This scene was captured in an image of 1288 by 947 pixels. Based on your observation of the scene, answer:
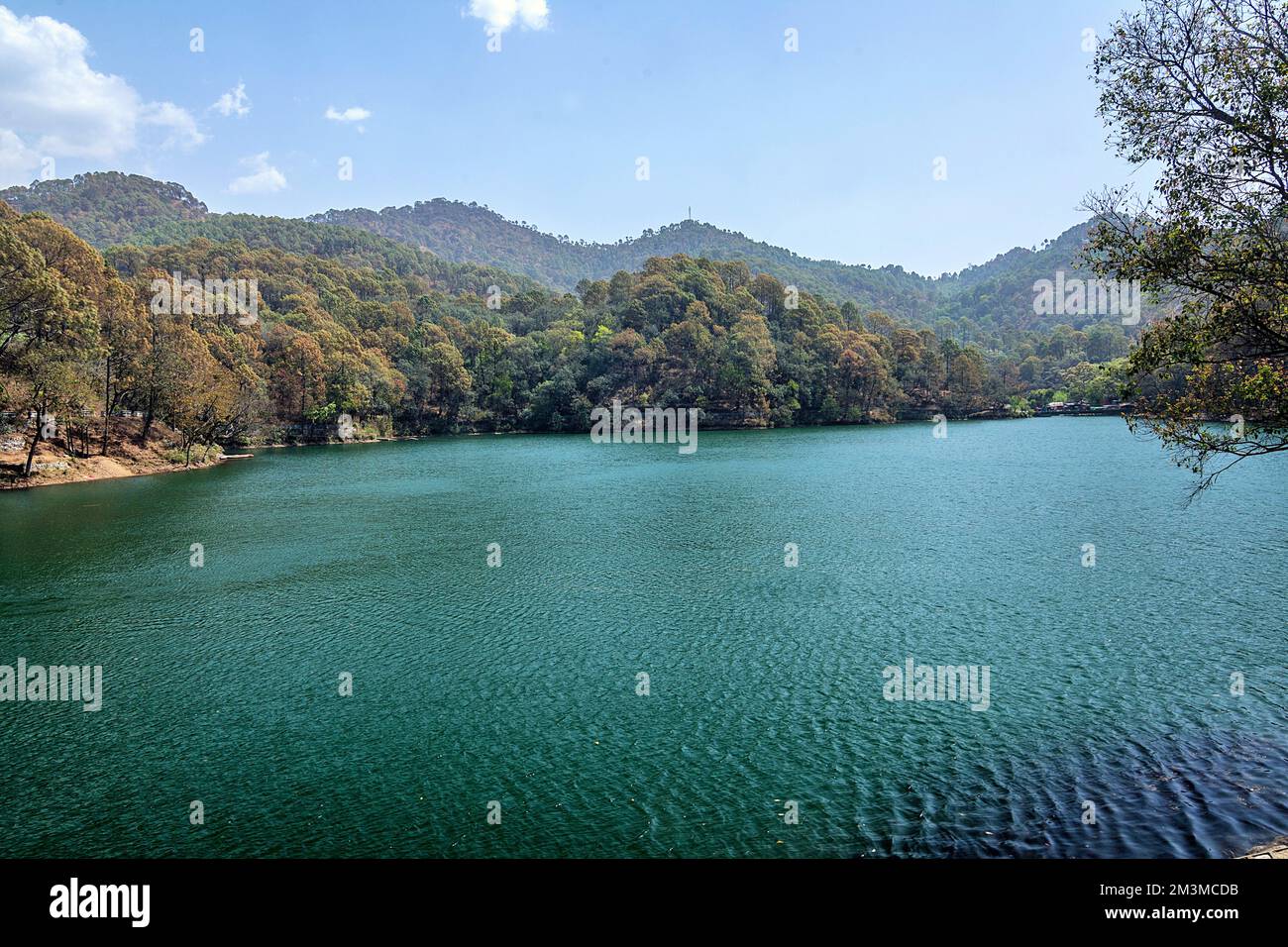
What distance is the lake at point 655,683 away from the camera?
9.09m

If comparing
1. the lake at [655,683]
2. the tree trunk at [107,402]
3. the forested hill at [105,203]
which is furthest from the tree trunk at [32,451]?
the forested hill at [105,203]

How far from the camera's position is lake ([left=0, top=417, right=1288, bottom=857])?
909cm

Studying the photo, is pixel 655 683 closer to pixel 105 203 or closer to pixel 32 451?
pixel 32 451

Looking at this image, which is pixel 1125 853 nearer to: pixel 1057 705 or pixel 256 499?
pixel 1057 705

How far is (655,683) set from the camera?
13.6 metres

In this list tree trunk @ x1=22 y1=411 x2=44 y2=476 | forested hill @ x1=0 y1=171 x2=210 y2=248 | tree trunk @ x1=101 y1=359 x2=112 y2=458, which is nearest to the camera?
tree trunk @ x1=22 y1=411 x2=44 y2=476

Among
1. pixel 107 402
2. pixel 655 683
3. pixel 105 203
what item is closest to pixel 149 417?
pixel 107 402

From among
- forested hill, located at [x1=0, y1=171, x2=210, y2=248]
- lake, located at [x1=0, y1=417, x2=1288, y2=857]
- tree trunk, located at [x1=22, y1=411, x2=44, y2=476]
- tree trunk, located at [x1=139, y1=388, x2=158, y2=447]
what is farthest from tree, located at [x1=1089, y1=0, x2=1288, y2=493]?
forested hill, located at [x1=0, y1=171, x2=210, y2=248]

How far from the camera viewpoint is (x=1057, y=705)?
12117 millimetres

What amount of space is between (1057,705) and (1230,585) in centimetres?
970

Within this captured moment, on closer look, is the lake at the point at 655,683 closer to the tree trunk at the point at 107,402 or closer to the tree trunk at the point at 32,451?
the tree trunk at the point at 32,451

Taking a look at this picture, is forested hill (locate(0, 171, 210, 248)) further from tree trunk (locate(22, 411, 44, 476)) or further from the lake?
the lake

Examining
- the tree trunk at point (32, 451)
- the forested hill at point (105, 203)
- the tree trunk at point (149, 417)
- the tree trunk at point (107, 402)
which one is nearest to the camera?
the tree trunk at point (32, 451)
